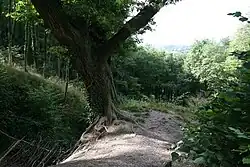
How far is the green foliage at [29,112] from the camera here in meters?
8.28

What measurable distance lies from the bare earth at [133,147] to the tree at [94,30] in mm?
1005

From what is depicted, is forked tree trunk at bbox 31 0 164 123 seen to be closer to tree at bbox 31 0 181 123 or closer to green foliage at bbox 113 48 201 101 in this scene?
tree at bbox 31 0 181 123

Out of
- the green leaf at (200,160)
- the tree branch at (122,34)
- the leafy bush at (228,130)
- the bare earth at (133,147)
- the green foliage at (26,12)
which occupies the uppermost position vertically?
the green foliage at (26,12)

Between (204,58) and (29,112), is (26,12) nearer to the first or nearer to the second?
(29,112)

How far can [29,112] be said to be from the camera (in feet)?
28.8

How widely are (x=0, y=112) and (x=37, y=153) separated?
242 centimetres

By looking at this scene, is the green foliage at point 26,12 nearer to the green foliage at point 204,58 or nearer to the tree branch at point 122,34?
the tree branch at point 122,34

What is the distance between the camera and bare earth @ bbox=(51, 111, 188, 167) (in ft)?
15.2

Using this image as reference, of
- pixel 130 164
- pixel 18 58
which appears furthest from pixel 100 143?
pixel 18 58

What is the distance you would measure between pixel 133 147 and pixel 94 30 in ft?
13.3

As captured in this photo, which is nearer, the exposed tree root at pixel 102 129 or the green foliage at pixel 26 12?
the exposed tree root at pixel 102 129

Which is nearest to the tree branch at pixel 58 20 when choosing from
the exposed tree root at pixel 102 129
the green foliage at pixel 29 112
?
the green foliage at pixel 29 112

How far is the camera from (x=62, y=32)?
769cm

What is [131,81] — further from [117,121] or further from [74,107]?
[117,121]
